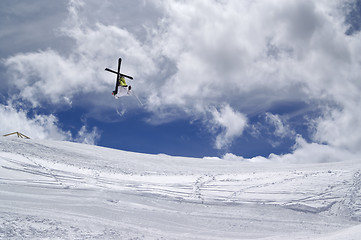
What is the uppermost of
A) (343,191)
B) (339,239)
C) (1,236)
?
(343,191)

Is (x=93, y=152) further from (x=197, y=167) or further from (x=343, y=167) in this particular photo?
(x=343, y=167)

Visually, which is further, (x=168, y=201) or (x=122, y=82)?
(x=122, y=82)

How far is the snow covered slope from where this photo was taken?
10.6 m

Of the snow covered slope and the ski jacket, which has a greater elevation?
the ski jacket

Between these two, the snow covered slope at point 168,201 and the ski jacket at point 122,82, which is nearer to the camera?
the snow covered slope at point 168,201

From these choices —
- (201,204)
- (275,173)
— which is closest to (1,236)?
(201,204)

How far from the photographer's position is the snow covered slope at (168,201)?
34.9 ft

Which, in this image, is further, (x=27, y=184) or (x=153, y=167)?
(x=153, y=167)

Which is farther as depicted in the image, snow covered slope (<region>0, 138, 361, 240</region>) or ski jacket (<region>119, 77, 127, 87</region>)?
ski jacket (<region>119, 77, 127, 87</region>)

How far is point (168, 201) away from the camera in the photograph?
44.1ft

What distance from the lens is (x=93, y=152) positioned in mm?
21688

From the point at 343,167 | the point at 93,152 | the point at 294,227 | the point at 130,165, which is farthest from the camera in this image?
the point at 93,152

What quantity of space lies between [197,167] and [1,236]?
1301 cm

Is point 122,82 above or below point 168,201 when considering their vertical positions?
above
